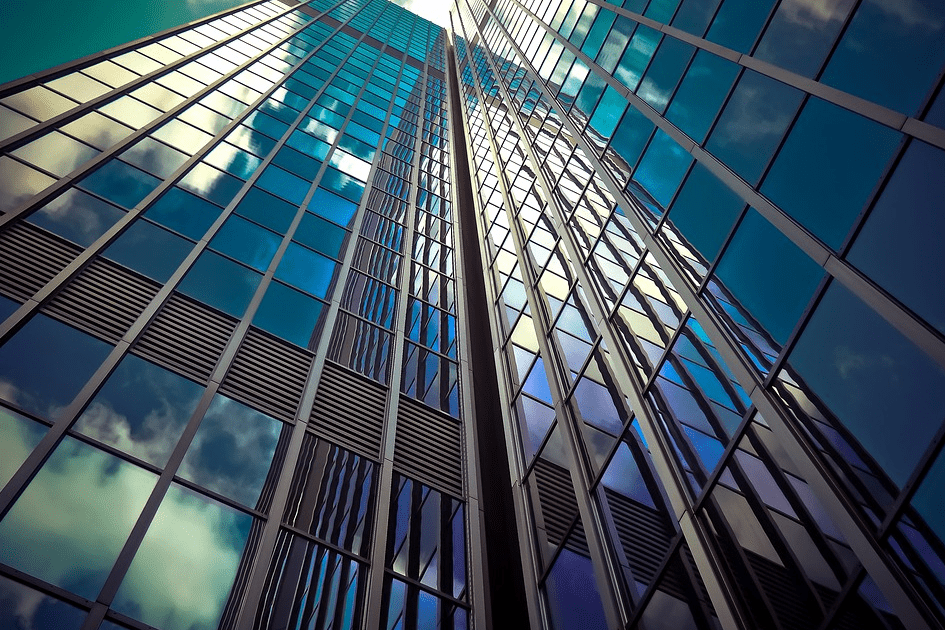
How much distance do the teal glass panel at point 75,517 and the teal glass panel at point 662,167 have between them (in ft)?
38.4

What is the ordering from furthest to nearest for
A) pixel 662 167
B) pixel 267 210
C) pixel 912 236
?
pixel 267 210, pixel 662 167, pixel 912 236

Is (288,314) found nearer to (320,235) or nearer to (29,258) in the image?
(320,235)

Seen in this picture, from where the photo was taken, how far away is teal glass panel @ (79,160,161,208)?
59.6 ft

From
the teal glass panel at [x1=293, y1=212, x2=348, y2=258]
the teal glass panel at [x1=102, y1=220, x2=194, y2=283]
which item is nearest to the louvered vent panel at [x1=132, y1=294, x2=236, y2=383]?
the teal glass panel at [x1=102, y1=220, x2=194, y2=283]

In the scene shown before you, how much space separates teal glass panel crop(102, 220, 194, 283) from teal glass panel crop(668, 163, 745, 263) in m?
11.7

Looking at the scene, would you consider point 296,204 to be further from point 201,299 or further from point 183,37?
point 183,37

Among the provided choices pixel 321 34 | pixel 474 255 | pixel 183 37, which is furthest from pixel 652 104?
pixel 321 34

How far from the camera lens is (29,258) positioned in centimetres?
1513

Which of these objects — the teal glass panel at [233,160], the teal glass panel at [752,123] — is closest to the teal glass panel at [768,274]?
the teal glass panel at [752,123]

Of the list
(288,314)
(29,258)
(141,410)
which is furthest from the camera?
(288,314)

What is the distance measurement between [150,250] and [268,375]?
173 inches

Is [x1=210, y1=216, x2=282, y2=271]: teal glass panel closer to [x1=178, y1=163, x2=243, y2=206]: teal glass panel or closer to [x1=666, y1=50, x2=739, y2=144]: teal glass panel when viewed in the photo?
[x1=178, y1=163, x2=243, y2=206]: teal glass panel

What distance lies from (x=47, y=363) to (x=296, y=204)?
11.5 metres

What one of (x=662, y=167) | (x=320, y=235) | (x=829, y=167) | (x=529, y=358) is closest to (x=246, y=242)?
(x=320, y=235)
